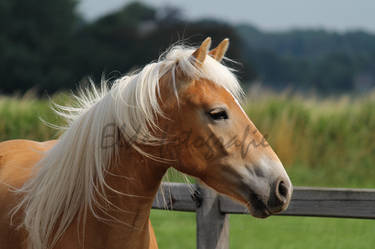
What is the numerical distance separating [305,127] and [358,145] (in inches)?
42.7

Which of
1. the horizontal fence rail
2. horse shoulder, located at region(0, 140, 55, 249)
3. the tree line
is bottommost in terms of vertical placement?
the tree line

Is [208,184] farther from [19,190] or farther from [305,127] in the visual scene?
[305,127]

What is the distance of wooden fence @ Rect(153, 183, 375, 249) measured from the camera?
125 inches

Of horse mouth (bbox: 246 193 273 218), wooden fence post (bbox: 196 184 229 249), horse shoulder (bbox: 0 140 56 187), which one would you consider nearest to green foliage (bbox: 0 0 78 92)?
horse shoulder (bbox: 0 140 56 187)

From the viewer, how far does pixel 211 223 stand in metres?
3.54

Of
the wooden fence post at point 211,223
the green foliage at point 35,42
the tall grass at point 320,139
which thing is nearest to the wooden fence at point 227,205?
the wooden fence post at point 211,223

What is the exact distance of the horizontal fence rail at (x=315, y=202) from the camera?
3150mm

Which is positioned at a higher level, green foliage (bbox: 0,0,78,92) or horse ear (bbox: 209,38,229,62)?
horse ear (bbox: 209,38,229,62)

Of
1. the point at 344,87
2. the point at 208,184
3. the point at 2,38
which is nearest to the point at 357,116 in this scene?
the point at 208,184

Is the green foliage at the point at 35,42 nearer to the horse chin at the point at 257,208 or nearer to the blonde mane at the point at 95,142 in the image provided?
the blonde mane at the point at 95,142

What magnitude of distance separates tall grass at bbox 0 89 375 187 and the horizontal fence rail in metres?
6.17

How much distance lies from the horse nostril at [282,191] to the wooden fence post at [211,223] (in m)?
1.14

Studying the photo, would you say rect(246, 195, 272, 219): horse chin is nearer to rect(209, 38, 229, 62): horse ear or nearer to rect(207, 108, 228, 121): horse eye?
rect(207, 108, 228, 121): horse eye

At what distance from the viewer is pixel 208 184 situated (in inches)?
102
